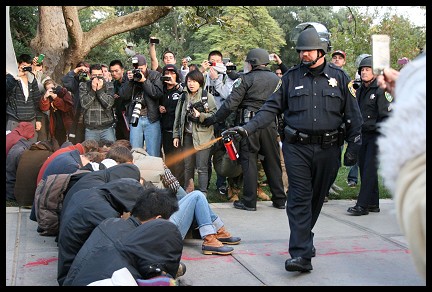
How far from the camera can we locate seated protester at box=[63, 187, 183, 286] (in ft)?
14.0

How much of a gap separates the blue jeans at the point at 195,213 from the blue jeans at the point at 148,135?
11.3 feet

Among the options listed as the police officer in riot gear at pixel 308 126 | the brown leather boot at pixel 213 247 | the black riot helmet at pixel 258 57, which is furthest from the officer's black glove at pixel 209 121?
the police officer in riot gear at pixel 308 126

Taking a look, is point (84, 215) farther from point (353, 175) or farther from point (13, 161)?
point (353, 175)

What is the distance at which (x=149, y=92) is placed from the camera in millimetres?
9336

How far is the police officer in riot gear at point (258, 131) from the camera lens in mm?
8266

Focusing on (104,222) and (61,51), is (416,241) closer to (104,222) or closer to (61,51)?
(104,222)

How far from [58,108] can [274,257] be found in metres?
4.90

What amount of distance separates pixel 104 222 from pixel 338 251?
8.47ft

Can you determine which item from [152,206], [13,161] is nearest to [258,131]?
[13,161]

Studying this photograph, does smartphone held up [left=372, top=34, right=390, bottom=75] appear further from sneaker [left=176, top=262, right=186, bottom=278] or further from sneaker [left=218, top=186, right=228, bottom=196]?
sneaker [left=218, top=186, right=228, bottom=196]

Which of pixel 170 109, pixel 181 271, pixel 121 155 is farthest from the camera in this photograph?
pixel 170 109

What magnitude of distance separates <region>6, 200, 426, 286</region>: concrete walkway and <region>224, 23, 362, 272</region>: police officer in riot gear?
34 cm
